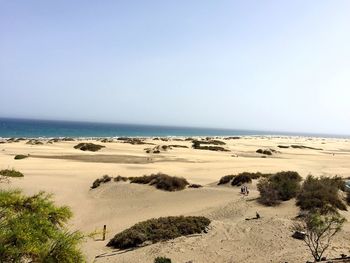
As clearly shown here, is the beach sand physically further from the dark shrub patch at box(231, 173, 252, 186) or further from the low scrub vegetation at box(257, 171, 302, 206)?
the dark shrub patch at box(231, 173, 252, 186)

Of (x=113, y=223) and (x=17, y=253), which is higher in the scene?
(x=17, y=253)

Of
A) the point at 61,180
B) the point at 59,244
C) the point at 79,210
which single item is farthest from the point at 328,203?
the point at 61,180

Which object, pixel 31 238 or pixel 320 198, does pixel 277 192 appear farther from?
pixel 31 238

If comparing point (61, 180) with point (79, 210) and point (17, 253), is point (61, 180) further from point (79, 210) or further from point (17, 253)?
point (17, 253)

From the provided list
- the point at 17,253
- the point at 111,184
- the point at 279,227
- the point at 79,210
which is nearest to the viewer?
the point at 17,253

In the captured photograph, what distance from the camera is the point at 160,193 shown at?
27.1 metres

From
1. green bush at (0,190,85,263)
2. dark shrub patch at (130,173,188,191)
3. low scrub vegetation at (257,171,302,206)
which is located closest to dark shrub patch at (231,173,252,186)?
dark shrub patch at (130,173,188,191)

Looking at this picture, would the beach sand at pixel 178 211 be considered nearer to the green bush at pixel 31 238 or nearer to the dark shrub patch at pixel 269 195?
the dark shrub patch at pixel 269 195

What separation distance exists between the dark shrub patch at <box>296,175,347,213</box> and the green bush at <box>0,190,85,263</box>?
15275 mm

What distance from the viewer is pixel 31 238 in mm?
7719

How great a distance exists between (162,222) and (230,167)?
25684 mm

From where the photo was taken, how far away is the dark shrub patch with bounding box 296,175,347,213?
20.7m

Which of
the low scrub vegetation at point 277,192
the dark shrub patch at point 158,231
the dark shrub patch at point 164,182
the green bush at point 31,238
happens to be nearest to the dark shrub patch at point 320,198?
the low scrub vegetation at point 277,192

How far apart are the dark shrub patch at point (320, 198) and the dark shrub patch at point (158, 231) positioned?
20.3 feet
